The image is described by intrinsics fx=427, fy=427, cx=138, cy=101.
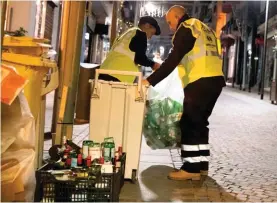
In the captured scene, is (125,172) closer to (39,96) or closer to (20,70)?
(39,96)

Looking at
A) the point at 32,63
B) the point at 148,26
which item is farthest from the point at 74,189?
the point at 148,26

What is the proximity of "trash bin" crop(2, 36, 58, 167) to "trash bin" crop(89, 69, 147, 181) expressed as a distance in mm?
529

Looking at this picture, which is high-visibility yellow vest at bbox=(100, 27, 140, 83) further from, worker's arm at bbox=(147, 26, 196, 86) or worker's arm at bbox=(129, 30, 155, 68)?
worker's arm at bbox=(147, 26, 196, 86)

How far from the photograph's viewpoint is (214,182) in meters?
4.55

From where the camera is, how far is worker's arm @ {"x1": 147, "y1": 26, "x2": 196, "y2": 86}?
4.42 meters

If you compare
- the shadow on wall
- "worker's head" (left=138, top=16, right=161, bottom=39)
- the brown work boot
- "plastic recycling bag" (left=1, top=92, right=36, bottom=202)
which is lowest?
the shadow on wall

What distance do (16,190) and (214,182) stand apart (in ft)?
7.19

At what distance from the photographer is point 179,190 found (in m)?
4.17

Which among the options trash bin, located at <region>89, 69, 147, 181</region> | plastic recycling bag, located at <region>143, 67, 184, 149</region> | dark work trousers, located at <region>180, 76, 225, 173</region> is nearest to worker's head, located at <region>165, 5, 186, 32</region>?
plastic recycling bag, located at <region>143, 67, 184, 149</region>

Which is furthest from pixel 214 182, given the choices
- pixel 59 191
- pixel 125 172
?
pixel 59 191

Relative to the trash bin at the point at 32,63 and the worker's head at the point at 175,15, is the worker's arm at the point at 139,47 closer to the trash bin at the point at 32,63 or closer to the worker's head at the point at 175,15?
the worker's head at the point at 175,15

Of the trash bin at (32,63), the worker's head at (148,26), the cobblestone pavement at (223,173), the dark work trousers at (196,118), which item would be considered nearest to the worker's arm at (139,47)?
the worker's head at (148,26)

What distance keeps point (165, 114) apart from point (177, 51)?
87cm

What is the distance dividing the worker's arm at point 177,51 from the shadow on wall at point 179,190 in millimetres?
1041
